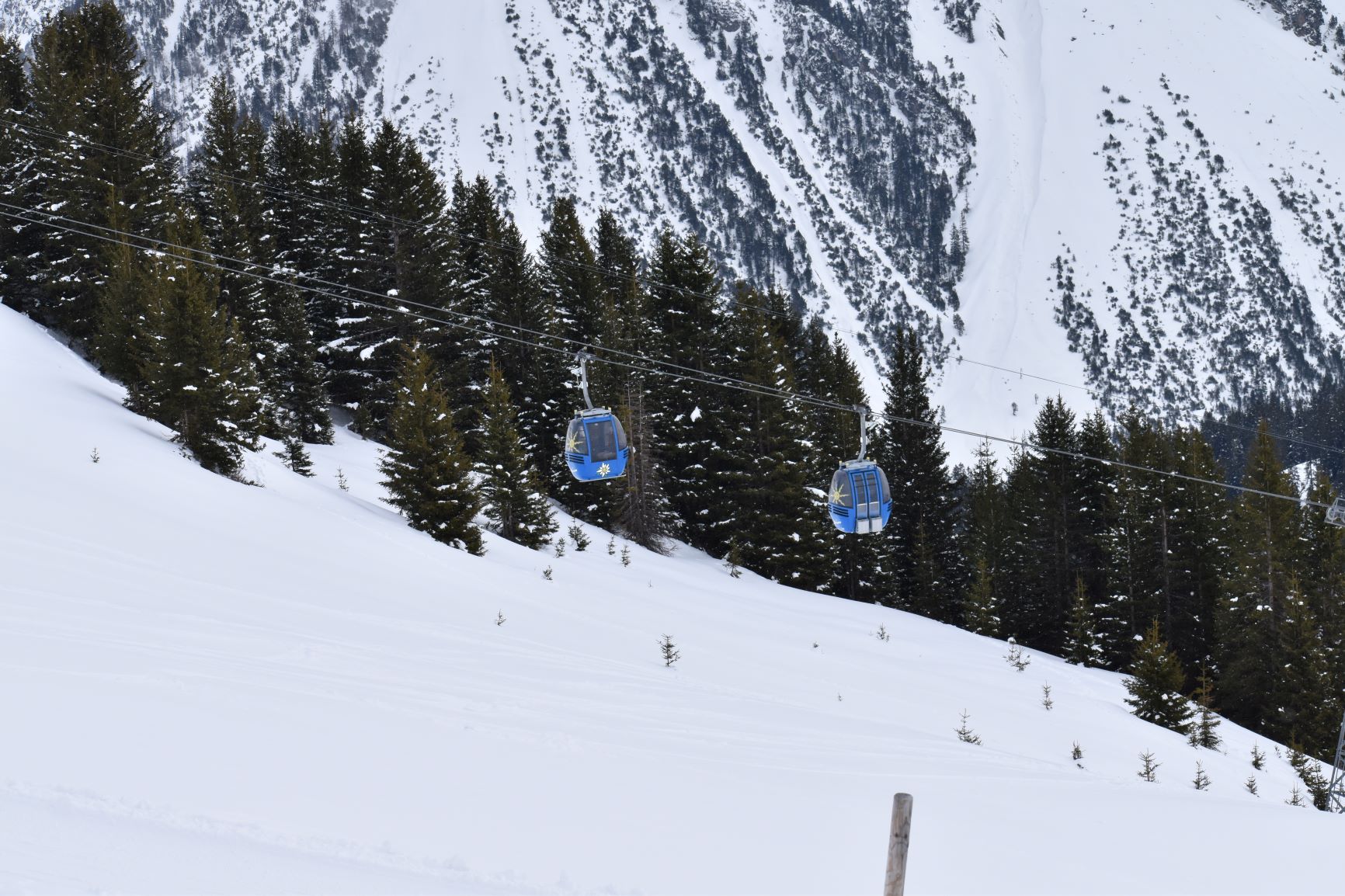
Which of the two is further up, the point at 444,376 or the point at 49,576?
the point at 444,376

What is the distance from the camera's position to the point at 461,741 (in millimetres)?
10750

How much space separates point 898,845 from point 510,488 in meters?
24.4

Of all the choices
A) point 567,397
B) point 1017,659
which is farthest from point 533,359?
point 1017,659

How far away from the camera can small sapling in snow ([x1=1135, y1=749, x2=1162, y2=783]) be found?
16.8 metres

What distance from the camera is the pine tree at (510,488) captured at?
2978 centimetres

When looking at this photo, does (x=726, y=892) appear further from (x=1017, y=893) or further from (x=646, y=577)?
(x=646, y=577)

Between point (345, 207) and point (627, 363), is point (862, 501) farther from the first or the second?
point (345, 207)

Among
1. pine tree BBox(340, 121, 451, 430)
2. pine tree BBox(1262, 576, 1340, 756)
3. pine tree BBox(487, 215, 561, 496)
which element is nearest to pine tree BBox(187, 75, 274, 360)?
pine tree BBox(340, 121, 451, 430)

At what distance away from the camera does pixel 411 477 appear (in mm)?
25875

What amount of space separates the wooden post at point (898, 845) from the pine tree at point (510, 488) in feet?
78.5

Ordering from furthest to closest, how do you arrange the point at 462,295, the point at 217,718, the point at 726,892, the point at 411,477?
the point at 462,295 < the point at 411,477 < the point at 217,718 < the point at 726,892

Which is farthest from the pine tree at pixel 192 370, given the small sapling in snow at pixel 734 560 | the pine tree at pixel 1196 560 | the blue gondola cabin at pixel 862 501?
the pine tree at pixel 1196 560

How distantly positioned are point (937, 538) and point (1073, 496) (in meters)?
7.11

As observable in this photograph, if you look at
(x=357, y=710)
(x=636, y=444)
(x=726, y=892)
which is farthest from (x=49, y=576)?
(x=636, y=444)
